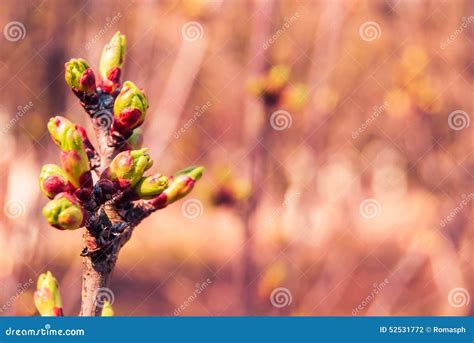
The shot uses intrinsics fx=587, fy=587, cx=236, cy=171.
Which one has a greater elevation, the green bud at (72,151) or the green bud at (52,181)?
the green bud at (72,151)

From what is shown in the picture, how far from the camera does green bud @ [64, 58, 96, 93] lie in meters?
1.23

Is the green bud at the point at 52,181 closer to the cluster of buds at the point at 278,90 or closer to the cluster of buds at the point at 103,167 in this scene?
the cluster of buds at the point at 103,167

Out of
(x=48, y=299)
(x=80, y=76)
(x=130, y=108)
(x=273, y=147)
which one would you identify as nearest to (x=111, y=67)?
(x=80, y=76)

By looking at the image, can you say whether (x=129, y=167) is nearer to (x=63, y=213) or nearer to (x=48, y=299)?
(x=63, y=213)

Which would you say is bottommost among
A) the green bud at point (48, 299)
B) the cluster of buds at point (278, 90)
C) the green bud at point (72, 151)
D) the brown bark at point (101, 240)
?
the green bud at point (48, 299)

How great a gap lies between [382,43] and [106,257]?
4.58 metres

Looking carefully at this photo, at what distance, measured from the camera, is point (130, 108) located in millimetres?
1183

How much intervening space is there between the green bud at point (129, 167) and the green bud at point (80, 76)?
20 centimetres

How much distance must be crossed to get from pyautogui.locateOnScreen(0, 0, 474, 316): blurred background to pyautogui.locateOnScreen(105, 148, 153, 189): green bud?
3.81 ft

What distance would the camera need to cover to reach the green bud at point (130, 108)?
1.18 metres

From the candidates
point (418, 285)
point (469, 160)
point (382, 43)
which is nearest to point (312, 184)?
point (469, 160)

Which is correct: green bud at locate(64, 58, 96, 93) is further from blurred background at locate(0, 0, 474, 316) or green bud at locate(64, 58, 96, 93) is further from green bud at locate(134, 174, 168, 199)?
blurred background at locate(0, 0, 474, 316)

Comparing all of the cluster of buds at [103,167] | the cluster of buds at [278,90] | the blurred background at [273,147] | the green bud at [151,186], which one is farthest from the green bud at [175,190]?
the cluster of buds at [278,90]

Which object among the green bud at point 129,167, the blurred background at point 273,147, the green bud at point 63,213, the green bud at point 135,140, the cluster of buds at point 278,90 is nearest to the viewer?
the green bud at point 63,213
